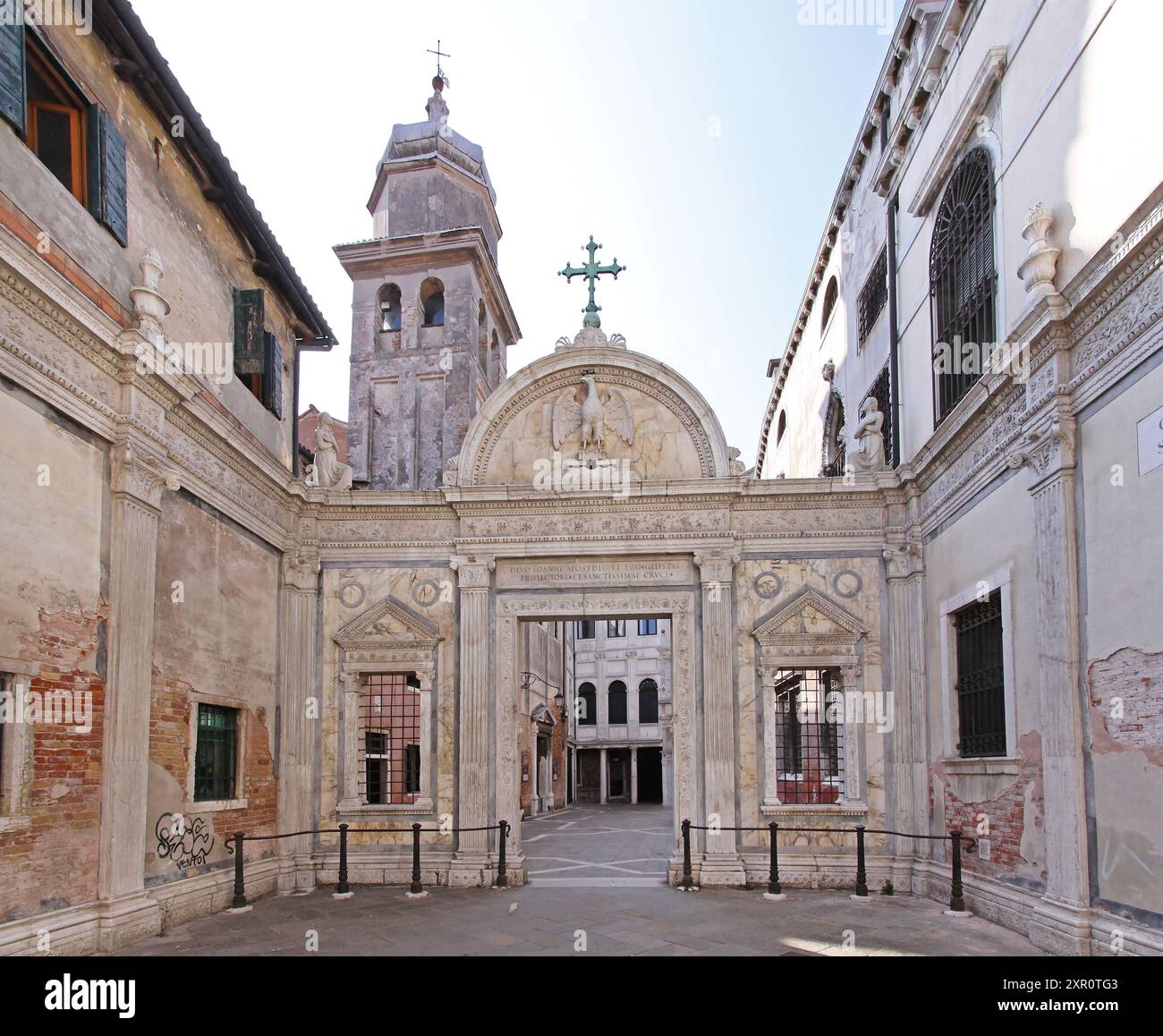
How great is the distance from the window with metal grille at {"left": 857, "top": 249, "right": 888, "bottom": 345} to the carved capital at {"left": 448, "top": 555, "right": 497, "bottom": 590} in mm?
7532

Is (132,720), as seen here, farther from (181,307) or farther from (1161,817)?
(1161,817)

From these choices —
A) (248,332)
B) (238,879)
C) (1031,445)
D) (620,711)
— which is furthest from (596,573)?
(620,711)

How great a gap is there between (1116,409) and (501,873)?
993 centimetres

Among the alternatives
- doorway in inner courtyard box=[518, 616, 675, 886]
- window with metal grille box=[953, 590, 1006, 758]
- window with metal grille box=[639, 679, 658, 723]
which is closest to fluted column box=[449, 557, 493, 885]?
window with metal grille box=[953, 590, 1006, 758]

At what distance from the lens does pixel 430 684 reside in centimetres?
1516

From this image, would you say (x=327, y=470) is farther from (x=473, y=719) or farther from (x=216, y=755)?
(x=216, y=755)

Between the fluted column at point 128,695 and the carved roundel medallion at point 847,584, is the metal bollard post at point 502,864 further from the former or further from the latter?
the carved roundel medallion at point 847,584

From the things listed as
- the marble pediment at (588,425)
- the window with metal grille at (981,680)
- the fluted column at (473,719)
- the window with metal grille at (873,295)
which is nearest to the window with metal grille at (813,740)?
the window with metal grille at (981,680)

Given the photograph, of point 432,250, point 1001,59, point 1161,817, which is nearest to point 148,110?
point 1001,59

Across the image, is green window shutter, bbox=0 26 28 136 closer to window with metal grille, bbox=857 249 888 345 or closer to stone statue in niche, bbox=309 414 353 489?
stone statue in niche, bbox=309 414 353 489

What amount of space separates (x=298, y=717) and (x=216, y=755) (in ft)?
7.40

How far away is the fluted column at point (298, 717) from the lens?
47.3 feet

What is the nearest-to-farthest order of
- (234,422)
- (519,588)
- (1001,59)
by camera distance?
1. (1001,59)
2. (234,422)
3. (519,588)

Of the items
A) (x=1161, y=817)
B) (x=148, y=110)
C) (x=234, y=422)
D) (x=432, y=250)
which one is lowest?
(x=1161, y=817)
